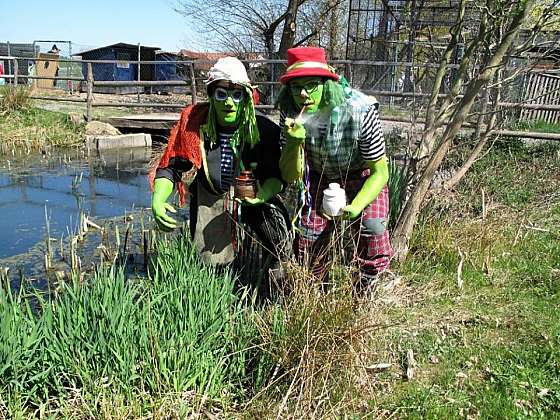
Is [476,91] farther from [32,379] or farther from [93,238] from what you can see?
[93,238]

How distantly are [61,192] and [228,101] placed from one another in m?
5.14

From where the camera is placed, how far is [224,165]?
2.93 meters

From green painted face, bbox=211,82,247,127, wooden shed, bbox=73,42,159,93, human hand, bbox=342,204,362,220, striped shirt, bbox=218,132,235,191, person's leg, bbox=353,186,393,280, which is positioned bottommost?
person's leg, bbox=353,186,393,280

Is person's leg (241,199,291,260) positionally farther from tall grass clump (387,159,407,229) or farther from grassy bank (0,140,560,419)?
tall grass clump (387,159,407,229)

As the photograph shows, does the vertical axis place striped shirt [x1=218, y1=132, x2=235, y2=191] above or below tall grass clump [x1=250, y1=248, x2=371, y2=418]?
→ above

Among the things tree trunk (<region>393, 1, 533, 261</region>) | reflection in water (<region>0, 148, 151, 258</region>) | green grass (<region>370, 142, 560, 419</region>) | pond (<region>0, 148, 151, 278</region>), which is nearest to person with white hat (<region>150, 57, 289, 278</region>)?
green grass (<region>370, 142, 560, 419</region>)

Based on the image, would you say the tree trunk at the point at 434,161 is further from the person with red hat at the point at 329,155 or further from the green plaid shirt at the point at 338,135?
the green plaid shirt at the point at 338,135

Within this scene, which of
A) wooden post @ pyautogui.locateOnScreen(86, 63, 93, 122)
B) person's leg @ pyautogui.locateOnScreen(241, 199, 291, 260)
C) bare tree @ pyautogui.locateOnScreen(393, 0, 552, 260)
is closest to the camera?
person's leg @ pyautogui.locateOnScreen(241, 199, 291, 260)

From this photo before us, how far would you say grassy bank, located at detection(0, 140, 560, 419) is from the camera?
2123 millimetres

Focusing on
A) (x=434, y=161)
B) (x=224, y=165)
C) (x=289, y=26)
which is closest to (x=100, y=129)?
(x=289, y=26)

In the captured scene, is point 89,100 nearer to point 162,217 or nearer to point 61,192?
point 61,192

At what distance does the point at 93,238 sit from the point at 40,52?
72.2ft

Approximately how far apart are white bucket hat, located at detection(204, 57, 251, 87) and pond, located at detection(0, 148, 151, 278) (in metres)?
2.54

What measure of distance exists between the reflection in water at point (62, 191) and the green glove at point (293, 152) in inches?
115
